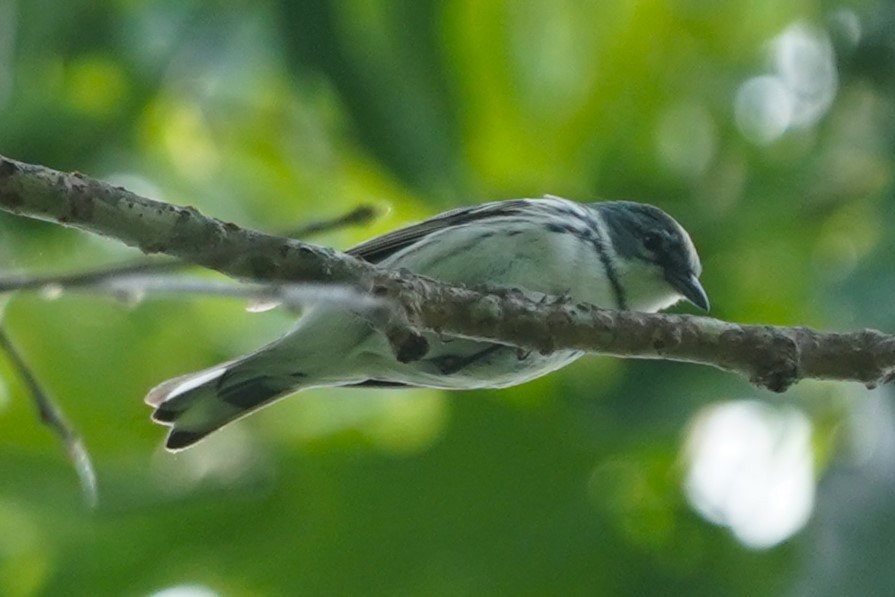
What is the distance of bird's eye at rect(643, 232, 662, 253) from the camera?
470cm

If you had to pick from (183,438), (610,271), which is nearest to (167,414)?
(183,438)

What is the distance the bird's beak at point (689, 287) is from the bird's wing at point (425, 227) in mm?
545

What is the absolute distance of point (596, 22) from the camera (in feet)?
23.6

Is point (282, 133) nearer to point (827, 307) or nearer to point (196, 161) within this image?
point (196, 161)

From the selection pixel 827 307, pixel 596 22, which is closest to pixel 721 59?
pixel 596 22

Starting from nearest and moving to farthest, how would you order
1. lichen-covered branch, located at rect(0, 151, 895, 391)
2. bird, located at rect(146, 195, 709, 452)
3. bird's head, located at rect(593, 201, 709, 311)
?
1. lichen-covered branch, located at rect(0, 151, 895, 391)
2. bird, located at rect(146, 195, 709, 452)
3. bird's head, located at rect(593, 201, 709, 311)

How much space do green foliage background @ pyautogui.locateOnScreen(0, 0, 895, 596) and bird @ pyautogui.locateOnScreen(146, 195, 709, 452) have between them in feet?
3.79

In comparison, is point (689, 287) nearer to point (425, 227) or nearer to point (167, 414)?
point (425, 227)

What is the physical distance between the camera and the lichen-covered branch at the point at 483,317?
2.80 m

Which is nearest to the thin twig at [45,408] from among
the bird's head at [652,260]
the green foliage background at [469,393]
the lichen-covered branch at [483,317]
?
the lichen-covered branch at [483,317]

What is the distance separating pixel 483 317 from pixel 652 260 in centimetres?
155

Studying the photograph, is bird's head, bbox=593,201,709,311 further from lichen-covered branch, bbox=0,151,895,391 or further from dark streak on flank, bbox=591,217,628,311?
lichen-covered branch, bbox=0,151,895,391

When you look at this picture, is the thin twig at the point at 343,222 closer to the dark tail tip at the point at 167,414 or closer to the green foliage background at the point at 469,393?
the dark tail tip at the point at 167,414

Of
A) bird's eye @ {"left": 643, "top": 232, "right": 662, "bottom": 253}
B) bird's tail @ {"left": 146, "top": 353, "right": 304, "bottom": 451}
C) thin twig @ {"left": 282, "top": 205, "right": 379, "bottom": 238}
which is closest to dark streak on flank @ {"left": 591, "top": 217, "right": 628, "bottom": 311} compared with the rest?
bird's eye @ {"left": 643, "top": 232, "right": 662, "bottom": 253}
